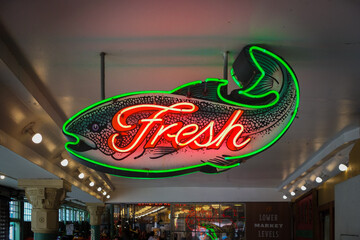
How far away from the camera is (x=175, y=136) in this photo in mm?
4164

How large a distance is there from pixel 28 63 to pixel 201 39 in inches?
72.9

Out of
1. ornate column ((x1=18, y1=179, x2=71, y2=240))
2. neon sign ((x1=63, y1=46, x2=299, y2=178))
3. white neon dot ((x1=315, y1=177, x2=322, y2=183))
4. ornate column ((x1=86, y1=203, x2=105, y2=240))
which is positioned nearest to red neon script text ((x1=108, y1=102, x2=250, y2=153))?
neon sign ((x1=63, y1=46, x2=299, y2=178))

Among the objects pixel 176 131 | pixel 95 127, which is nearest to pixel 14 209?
pixel 95 127

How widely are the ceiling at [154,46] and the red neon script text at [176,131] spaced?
70cm

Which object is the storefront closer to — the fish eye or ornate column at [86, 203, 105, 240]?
ornate column at [86, 203, 105, 240]

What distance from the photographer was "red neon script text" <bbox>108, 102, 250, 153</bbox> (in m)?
4.15

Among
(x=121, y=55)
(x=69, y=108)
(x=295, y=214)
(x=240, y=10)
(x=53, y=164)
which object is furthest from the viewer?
(x=295, y=214)

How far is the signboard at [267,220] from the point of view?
19.1 meters

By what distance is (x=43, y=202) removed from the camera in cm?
1049

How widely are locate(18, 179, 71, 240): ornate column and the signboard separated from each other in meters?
10.2

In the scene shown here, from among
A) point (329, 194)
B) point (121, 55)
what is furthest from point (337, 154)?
point (121, 55)

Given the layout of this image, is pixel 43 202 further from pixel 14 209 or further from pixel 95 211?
pixel 95 211

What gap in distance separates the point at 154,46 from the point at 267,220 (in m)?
15.6

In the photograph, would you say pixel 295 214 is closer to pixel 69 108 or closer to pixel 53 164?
pixel 53 164
